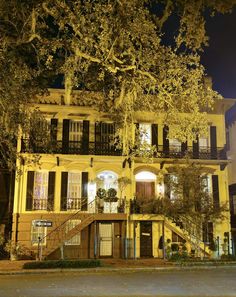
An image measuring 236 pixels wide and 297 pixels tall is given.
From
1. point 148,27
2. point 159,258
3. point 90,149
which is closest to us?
point 148,27

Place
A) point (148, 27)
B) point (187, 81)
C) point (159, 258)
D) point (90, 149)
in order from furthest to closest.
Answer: point (90, 149) < point (159, 258) < point (187, 81) < point (148, 27)

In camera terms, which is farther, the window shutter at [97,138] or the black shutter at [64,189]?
the window shutter at [97,138]

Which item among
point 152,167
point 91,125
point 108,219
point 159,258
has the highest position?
point 91,125

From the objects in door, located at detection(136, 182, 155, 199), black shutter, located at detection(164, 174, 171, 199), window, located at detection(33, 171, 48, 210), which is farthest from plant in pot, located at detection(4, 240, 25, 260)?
black shutter, located at detection(164, 174, 171, 199)

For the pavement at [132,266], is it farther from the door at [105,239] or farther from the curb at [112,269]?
the door at [105,239]

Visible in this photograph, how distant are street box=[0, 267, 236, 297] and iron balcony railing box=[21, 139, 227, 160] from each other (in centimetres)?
901

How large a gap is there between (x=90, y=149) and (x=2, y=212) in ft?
Result: 22.6

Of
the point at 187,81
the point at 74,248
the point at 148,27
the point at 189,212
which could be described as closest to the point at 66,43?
the point at 148,27

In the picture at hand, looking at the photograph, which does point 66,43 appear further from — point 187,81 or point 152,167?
point 152,167

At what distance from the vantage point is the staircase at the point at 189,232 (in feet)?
77.3

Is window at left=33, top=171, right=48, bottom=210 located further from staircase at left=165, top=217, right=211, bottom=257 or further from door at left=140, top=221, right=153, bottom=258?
staircase at left=165, top=217, right=211, bottom=257

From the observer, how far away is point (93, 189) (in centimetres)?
2583

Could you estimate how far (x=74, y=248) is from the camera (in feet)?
81.6

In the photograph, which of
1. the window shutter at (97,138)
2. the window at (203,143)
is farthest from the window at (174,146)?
the window shutter at (97,138)
